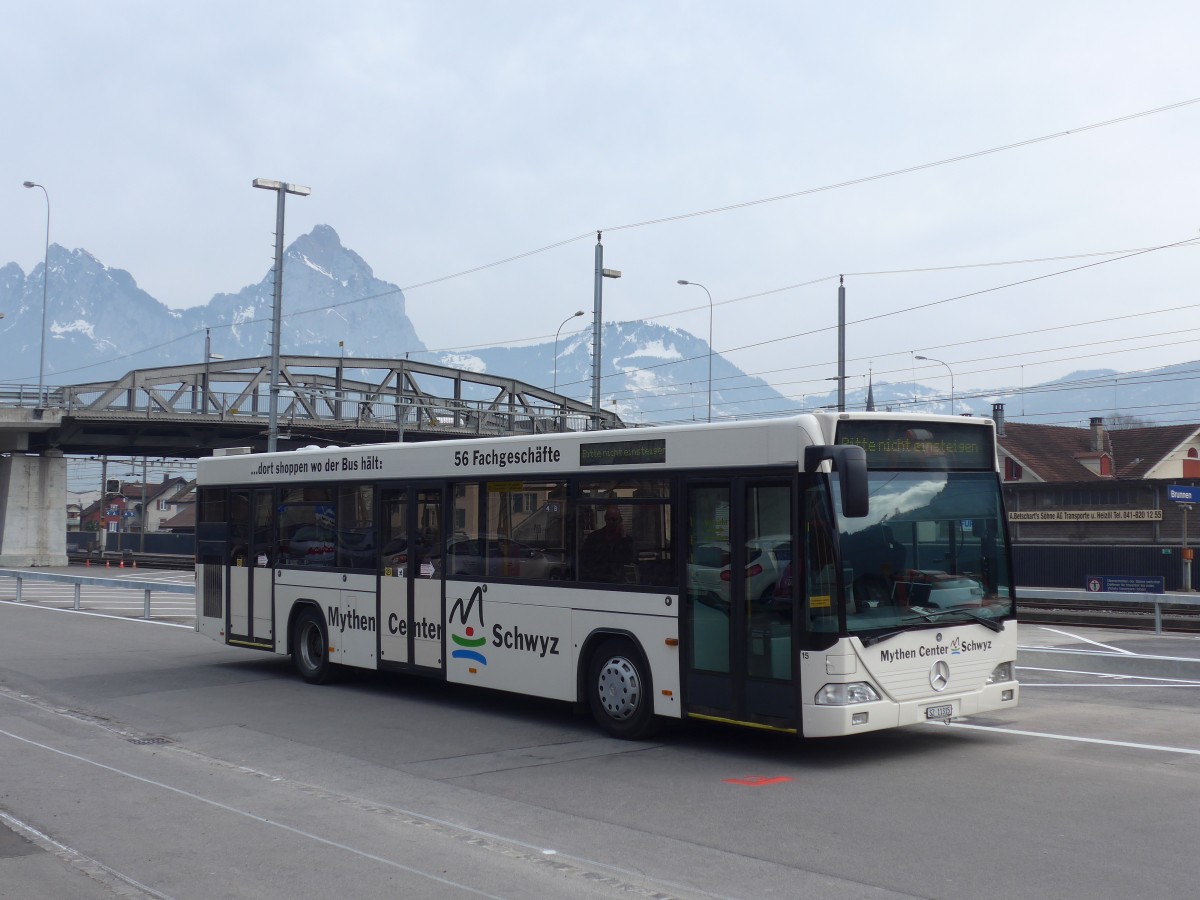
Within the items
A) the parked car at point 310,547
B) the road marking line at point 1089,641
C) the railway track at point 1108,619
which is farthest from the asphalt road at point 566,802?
the railway track at point 1108,619

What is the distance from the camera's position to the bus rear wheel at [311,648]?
14.9m

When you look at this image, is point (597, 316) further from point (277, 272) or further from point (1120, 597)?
point (1120, 597)

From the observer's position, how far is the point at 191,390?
6372cm

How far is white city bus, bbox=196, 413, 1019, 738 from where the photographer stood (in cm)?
943

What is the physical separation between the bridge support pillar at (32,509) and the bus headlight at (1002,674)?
56.1 metres

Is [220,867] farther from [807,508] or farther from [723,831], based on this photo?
[807,508]

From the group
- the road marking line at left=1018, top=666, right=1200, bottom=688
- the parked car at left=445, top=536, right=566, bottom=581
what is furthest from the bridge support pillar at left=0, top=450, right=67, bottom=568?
the road marking line at left=1018, top=666, right=1200, bottom=688

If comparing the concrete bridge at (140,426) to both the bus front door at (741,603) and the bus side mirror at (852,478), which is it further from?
the bus side mirror at (852,478)

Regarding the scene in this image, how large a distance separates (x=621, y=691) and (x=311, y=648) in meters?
5.75

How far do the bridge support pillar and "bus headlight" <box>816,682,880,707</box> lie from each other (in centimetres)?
5611

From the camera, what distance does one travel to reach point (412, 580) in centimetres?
1337

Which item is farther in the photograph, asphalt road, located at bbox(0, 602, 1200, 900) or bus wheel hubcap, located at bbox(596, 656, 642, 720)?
bus wheel hubcap, located at bbox(596, 656, 642, 720)

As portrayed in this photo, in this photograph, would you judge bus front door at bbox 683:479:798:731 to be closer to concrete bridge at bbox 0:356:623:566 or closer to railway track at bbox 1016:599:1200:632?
railway track at bbox 1016:599:1200:632

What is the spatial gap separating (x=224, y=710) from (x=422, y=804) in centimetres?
540
